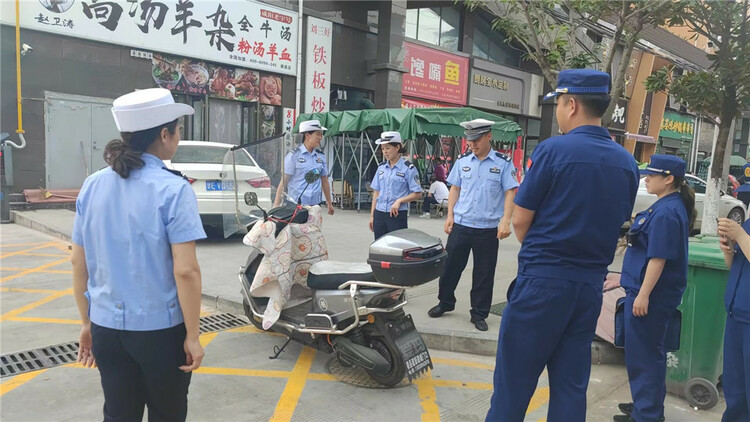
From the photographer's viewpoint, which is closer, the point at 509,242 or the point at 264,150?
the point at 264,150

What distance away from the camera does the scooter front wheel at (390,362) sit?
3436 mm

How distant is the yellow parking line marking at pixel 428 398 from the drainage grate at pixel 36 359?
260 centimetres

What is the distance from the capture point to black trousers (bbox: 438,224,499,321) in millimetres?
4535

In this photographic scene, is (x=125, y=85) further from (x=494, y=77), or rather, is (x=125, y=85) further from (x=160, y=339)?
(x=494, y=77)

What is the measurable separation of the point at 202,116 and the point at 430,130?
5.95 metres

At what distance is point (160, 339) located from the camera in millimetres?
1958

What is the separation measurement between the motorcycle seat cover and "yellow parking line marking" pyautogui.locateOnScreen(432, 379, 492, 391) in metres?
0.99

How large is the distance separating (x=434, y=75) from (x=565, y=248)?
54.7 feet

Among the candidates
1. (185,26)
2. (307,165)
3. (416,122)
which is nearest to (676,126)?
(416,122)

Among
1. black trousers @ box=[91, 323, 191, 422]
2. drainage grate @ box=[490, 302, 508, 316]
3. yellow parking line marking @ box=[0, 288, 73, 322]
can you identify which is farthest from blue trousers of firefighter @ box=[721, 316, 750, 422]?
yellow parking line marking @ box=[0, 288, 73, 322]

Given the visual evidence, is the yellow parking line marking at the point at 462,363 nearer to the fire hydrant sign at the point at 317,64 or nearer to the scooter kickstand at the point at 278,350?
the scooter kickstand at the point at 278,350

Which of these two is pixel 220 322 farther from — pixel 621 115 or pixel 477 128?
pixel 621 115

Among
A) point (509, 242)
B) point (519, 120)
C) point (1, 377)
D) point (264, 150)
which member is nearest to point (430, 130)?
point (509, 242)

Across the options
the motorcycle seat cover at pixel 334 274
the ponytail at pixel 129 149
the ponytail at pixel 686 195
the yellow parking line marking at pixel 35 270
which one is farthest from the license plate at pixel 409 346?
the yellow parking line marking at pixel 35 270
